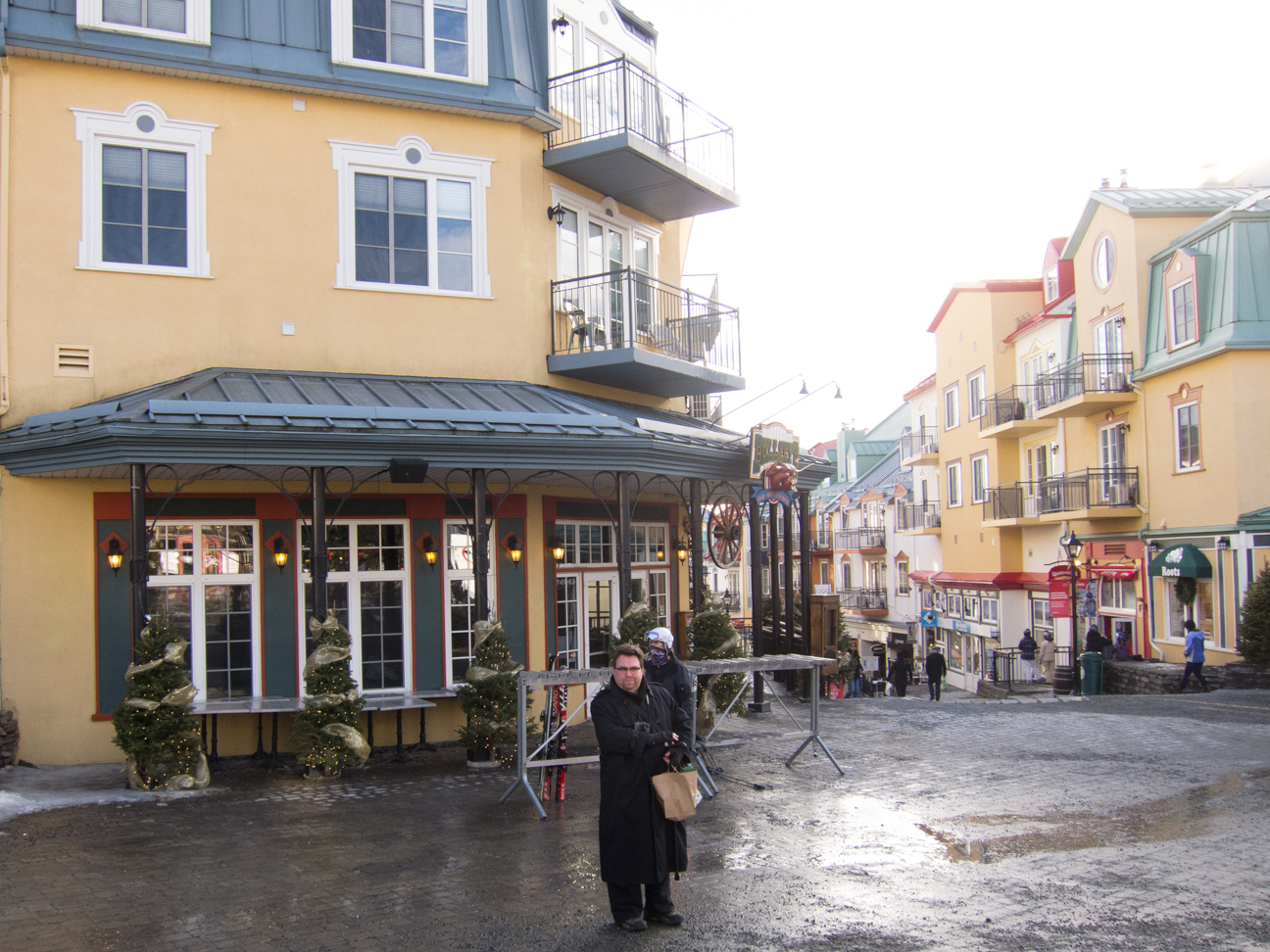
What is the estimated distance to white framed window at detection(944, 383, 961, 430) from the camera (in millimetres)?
38906

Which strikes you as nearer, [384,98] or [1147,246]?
[384,98]

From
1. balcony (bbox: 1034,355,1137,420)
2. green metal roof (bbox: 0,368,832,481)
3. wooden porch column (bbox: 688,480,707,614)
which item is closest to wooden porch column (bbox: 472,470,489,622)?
green metal roof (bbox: 0,368,832,481)

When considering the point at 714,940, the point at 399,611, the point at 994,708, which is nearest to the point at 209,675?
the point at 399,611

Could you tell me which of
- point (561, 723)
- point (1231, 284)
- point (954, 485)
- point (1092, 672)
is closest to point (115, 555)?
point (561, 723)

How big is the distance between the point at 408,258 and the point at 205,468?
12.9 feet

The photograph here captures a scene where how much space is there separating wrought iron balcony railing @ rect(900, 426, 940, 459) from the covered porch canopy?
2995cm

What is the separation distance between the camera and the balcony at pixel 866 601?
4978 centimetres

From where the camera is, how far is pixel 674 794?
6105mm

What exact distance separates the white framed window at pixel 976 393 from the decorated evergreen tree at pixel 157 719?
31306mm

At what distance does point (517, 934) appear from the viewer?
19.8ft

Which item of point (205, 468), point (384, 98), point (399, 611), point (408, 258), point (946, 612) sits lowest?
point (946, 612)

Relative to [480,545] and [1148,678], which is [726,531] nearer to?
[480,545]

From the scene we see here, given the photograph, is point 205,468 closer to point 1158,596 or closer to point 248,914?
point 248,914

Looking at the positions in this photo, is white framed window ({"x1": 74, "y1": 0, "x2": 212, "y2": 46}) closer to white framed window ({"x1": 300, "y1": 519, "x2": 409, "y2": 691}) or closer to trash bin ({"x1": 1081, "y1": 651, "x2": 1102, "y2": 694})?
white framed window ({"x1": 300, "y1": 519, "x2": 409, "y2": 691})
